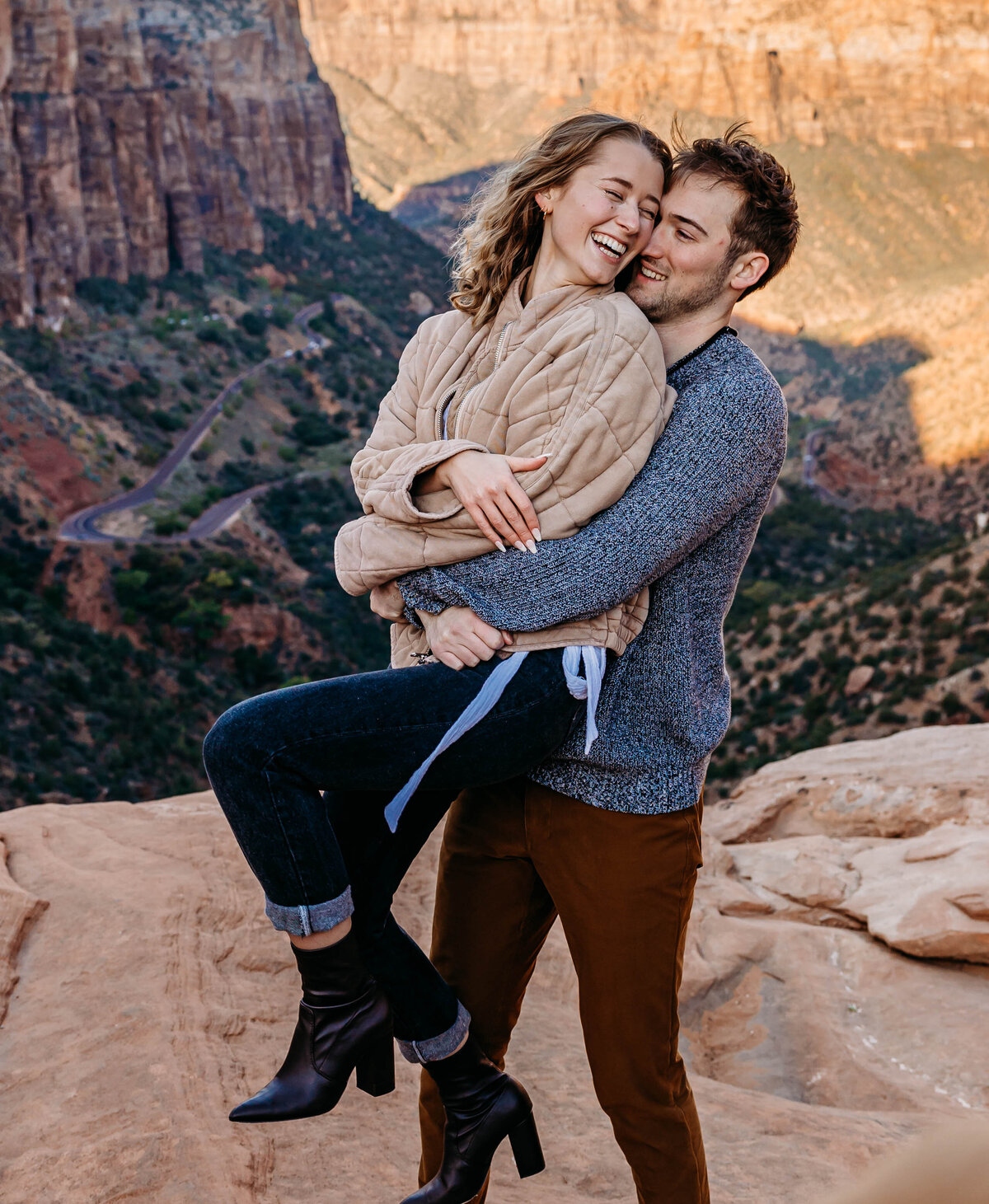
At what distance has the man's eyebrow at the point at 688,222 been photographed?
2.92m

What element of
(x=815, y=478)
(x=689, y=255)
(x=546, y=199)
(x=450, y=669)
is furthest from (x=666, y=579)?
(x=815, y=478)

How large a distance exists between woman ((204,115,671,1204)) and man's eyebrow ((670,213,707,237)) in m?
0.07

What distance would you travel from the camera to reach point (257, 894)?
205 inches

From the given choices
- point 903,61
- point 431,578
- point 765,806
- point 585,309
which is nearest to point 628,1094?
point 431,578

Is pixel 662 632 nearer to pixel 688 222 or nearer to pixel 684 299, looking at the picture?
pixel 684 299

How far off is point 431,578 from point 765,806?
7445 mm

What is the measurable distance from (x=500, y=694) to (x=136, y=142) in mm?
61902

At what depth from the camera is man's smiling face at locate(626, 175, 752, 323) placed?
2916 mm

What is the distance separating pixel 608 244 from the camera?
2893 millimetres

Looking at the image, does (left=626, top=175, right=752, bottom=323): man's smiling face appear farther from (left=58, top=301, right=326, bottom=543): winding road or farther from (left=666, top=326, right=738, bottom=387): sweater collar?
(left=58, top=301, right=326, bottom=543): winding road

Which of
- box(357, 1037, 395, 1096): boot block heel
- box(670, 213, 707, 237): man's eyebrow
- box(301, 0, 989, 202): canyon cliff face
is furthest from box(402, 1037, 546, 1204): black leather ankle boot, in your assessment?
box(301, 0, 989, 202): canyon cliff face

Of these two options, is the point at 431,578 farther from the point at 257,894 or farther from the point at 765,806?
the point at 765,806

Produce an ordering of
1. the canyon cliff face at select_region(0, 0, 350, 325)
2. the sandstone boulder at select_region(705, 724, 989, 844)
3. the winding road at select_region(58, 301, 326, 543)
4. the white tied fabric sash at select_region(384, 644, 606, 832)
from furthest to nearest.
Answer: the canyon cliff face at select_region(0, 0, 350, 325) → the winding road at select_region(58, 301, 326, 543) → the sandstone boulder at select_region(705, 724, 989, 844) → the white tied fabric sash at select_region(384, 644, 606, 832)

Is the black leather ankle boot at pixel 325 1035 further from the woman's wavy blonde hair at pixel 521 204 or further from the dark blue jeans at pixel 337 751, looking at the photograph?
the woman's wavy blonde hair at pixel 521 204
